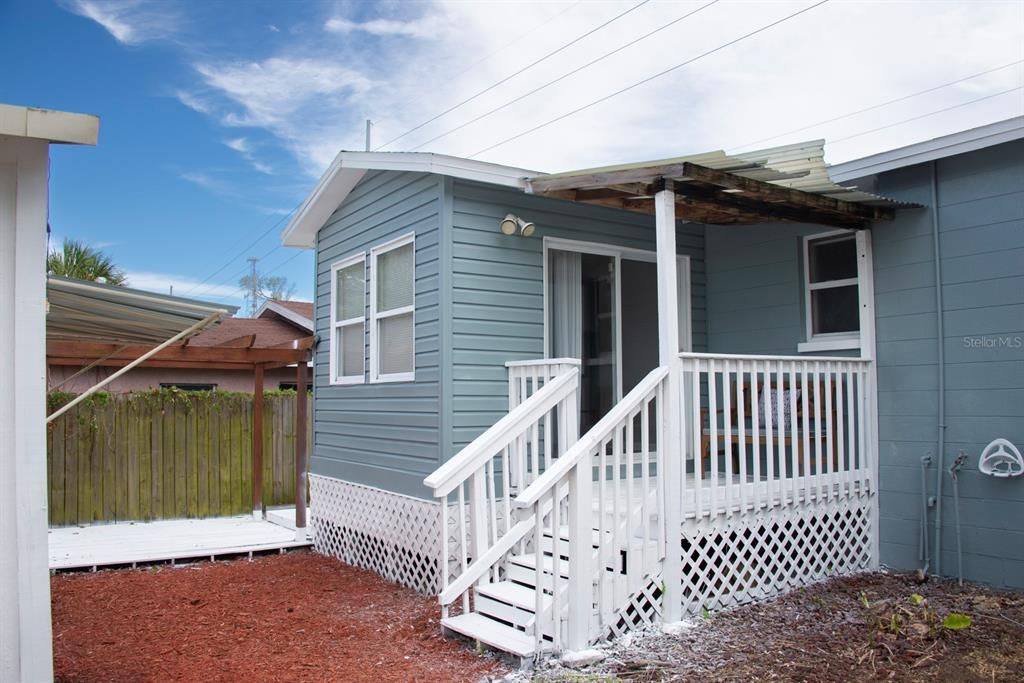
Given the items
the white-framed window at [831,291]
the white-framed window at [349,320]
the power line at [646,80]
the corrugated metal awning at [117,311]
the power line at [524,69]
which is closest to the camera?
the corrugated metal awning at [117,311]

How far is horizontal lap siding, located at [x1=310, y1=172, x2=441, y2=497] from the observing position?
6496 mm

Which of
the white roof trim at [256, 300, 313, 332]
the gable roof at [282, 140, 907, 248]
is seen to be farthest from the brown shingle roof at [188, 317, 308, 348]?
the gable roof at [282, 140, 907, 248]

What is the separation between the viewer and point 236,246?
49.1 meters

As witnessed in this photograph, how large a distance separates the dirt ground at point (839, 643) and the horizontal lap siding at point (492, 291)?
7.76ft

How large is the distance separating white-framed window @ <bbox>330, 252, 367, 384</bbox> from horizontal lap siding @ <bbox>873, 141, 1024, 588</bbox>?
4.76 metres

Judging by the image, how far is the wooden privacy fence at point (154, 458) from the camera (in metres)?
9.73

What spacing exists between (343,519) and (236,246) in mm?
44615

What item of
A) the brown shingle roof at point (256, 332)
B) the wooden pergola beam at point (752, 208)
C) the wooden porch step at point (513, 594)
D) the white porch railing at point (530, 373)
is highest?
the wooden pergola beam at point (752, 208)

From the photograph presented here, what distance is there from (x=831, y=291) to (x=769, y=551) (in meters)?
2.56

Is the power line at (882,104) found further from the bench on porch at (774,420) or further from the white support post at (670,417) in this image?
the white support post at (670,417)

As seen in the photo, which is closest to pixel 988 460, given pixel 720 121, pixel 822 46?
pixel 822 46

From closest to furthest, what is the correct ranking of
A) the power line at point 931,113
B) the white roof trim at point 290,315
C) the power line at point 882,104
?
1. the white roof trim at point 290,315
2. the power line at point 882,104
3. the power line at point 931,113

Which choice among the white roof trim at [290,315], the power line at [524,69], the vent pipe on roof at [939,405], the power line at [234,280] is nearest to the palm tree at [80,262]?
the white roof trim at [290,315]

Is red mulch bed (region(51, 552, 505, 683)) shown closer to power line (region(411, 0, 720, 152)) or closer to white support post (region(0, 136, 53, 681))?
white support post (region(0, 136, 53, 681))
